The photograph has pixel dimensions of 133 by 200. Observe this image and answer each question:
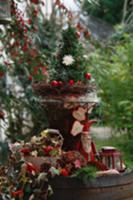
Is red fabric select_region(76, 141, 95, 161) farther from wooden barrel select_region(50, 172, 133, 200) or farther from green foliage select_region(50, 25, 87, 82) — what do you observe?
green foliage select_region(50, 25, 87, 82)

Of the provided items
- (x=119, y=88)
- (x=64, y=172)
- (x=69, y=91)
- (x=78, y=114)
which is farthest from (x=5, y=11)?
(x=119, y=88)

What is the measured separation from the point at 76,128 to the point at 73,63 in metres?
0.34

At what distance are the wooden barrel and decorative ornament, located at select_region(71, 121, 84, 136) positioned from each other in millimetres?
278

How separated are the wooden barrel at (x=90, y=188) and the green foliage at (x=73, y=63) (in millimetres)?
538

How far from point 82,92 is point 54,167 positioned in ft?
1.37

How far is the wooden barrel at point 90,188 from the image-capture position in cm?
217

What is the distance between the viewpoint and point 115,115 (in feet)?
19.8

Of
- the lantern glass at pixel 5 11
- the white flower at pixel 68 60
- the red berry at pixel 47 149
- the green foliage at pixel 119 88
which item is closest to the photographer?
the red berry at pixel 47 149

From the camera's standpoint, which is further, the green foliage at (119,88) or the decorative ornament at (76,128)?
the green foliage at (119,88)

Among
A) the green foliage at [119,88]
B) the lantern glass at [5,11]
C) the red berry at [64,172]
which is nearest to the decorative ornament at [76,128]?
the red berry at [64,172]

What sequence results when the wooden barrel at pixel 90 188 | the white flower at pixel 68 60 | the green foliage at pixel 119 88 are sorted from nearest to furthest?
the wooden barrel at pixel 90 188 < the white flower at pixel 68 60 < the green foliage at pixel 119 88

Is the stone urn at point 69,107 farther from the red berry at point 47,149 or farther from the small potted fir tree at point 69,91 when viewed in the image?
the red berry at point 47,149

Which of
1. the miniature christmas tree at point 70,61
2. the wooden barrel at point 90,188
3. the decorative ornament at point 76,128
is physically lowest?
the wooden barrel at point 90,188

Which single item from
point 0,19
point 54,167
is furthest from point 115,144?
point 54,167
